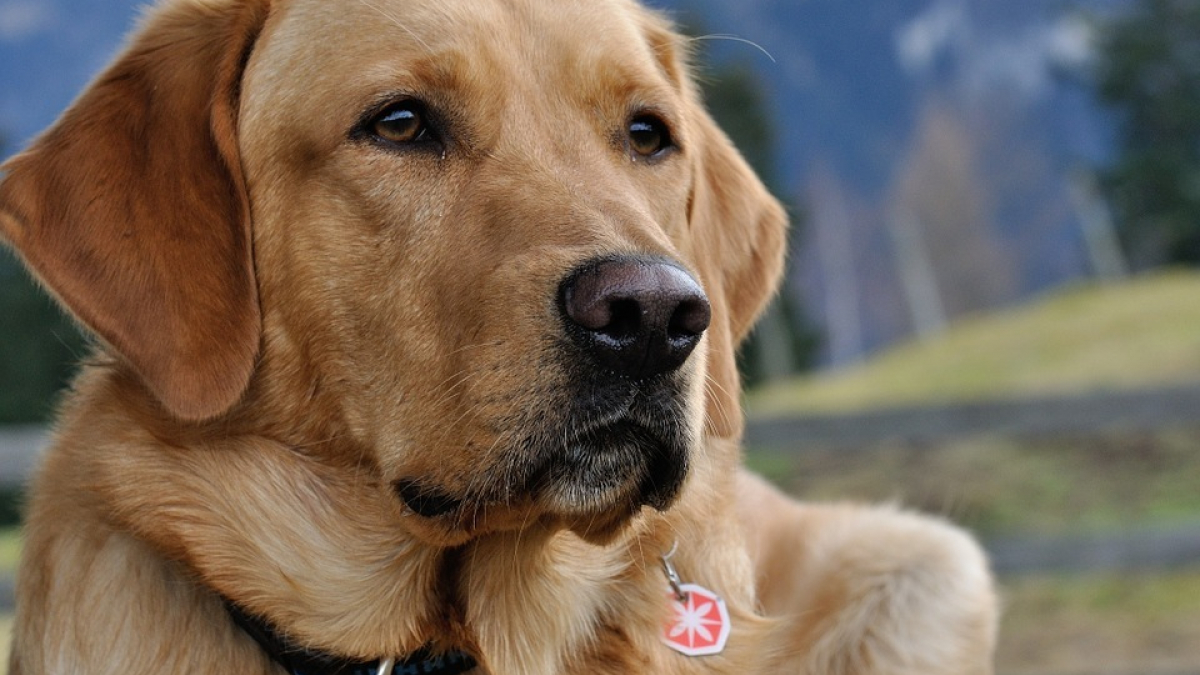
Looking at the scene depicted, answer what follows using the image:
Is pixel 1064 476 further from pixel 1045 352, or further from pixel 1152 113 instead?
pixel 1152 113

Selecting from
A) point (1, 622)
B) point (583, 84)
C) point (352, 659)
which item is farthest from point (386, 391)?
point (1, 622)

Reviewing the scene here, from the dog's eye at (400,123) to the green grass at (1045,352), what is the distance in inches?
449

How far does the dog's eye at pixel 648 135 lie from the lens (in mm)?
3209

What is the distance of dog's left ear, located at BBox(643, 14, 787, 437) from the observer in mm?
3602

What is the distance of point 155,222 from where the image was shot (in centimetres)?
289

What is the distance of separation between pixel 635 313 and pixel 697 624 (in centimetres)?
113

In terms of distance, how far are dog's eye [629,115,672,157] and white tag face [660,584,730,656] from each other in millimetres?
1094

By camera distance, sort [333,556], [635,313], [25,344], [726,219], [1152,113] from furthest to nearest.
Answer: [1152,113], [25,344], [726,219], [333,556], [635,313]

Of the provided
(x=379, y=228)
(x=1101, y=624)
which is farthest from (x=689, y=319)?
(x=1101, y=624)

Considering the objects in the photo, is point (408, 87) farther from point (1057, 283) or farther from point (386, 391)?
point (1057, 283)

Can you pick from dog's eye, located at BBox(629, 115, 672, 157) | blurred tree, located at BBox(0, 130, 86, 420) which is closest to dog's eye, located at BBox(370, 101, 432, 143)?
dog's eye, located at BBox(629, 115, 672, 157)

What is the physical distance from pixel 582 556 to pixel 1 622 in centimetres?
660

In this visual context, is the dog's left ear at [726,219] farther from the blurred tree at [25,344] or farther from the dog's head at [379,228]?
the blurred tree at [25,344]

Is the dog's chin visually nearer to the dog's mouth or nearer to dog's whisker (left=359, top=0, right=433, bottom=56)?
the dog's mouth
